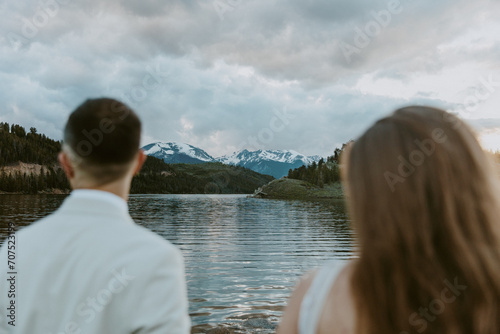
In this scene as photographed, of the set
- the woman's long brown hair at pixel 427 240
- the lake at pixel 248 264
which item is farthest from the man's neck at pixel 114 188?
the lake at pixel 248 264

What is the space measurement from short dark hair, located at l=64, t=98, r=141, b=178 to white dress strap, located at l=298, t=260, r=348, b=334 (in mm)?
1522

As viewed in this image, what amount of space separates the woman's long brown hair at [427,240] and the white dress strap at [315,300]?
0.12 metres

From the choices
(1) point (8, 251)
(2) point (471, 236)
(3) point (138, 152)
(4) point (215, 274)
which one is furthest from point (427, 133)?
(4) point (215, 274)

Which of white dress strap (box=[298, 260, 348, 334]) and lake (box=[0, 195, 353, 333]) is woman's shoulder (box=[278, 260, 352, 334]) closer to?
white dress strap (box=[298, 260, 348, 334])

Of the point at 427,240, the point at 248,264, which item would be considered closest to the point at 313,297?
the point at 427,240

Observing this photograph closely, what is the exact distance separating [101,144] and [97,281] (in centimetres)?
91

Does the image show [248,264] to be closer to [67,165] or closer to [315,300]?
[67,165]

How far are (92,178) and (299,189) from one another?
578 ft

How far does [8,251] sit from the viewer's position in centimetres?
246

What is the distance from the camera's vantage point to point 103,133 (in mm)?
2732

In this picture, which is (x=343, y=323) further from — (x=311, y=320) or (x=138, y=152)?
(x=138, y=152)

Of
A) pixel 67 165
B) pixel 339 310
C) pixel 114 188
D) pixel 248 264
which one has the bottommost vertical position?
pixel 248 264

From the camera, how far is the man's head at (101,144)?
2.62m

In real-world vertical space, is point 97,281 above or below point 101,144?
below
